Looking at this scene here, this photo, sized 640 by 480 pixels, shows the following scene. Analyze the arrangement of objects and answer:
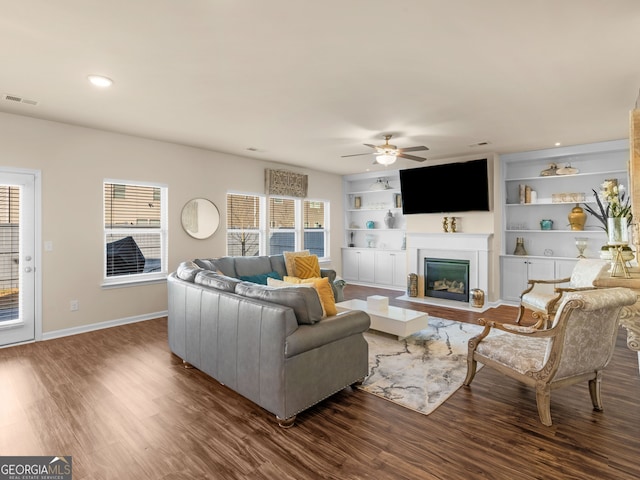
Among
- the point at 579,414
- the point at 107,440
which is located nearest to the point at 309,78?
the point at 107,440

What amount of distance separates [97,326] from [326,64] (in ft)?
14.6

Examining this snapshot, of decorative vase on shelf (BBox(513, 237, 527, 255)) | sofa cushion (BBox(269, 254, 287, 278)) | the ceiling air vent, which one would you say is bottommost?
sofa cushion (BBox(269, 254, 287, 278))

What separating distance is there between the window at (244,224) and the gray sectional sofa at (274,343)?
3149 mm

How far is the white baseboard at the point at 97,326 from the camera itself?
4.25 m

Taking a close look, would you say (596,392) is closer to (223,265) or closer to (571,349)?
(571,349)

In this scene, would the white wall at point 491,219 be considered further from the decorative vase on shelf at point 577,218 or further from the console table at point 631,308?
the console table at point 631,308

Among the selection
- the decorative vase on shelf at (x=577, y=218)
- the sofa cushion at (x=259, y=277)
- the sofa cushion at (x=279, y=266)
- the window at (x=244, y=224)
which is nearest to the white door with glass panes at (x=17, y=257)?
the sofa cushion at (x=259, y=277)

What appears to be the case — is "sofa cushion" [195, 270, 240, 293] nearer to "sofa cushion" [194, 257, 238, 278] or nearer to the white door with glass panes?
"sofa cushion" [194, 257, 238, 278]

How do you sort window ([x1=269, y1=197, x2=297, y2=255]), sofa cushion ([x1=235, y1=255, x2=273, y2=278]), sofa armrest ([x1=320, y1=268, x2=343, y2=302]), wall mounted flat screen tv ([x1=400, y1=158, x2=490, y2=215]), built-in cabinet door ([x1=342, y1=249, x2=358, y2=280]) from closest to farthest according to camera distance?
1. sofa cushion ([x1=235, y1=255, x2=273, y2=278])
2. sofa armrest ([x1=320, y1=268, x2=343, y2=302])
3. wall mounted flat screen tv ([x1=400, y1=158, x2=490, y2=215])
4. window ([x1=269, y1=197, x2=297, y2=255])
5. built-in cabinet door ([x1=342, y1=249, x2=358, y2=280])

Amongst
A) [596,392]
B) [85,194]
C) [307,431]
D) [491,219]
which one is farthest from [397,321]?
[85,194]

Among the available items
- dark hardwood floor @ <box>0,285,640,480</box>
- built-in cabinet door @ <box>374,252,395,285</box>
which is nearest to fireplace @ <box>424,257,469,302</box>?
built-in cabinet door @ <box>374,252,395,285</box>

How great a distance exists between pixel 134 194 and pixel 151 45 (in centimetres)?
307

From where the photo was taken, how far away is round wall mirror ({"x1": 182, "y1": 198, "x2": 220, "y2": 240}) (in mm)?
5539

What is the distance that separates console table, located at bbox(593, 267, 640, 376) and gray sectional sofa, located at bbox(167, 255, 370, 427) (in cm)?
176
